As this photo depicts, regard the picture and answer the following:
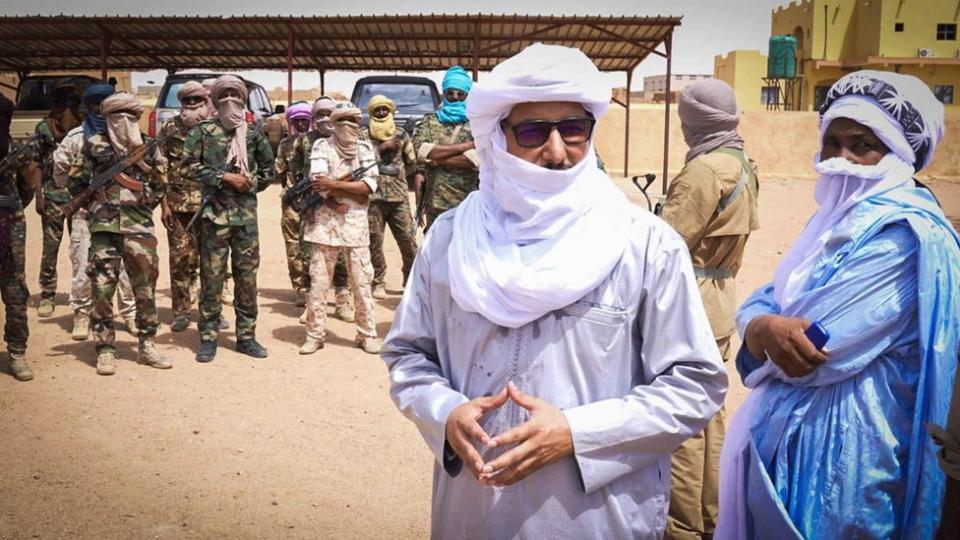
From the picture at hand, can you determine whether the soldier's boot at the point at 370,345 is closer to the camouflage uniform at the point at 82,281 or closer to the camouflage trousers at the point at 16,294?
the camouflage uniform at the point at 82,281

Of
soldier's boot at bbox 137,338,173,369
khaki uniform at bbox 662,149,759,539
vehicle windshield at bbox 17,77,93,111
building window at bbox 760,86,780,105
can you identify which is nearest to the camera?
khaki uniform at bbox 662,149,759,539

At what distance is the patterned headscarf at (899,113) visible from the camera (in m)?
2.47

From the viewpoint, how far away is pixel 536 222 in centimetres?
194

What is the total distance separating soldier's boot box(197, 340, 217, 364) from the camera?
21.7ft

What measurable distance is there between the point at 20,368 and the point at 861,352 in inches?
222

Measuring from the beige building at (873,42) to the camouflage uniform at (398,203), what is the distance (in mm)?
27808

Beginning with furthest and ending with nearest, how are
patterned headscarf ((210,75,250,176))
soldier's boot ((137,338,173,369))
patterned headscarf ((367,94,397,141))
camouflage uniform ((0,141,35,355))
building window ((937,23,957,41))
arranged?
building window ((937,23,957,41)) → patterned headscarf ((367,94,397,141)) → patterned headscarf ((210,75,250,176)) → soldier's boot ((137,338,173,369)) → camouflage uniform ((0,141,35,355))

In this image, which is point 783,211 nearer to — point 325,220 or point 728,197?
point 325,220

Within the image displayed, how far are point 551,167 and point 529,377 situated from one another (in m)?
0.47

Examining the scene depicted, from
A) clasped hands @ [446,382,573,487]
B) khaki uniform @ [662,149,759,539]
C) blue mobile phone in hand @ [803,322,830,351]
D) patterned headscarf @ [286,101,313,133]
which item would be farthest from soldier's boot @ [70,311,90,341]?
blue mobile phone in hand @ [803,322,830,351]

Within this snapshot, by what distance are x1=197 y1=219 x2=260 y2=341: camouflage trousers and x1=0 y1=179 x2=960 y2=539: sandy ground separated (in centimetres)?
34

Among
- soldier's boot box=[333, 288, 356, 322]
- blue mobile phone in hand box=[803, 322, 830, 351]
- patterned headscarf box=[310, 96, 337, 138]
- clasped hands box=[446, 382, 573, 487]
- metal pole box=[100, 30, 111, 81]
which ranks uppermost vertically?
metal pole box=[100, 30, 111, 81]

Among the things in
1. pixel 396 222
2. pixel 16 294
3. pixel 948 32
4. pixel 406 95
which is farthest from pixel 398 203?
pixel 948 32

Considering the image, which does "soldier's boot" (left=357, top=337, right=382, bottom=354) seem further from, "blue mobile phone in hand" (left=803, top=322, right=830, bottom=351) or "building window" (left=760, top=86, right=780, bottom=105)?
"building window" (left=760, top=86, right=780, bottom=105)
